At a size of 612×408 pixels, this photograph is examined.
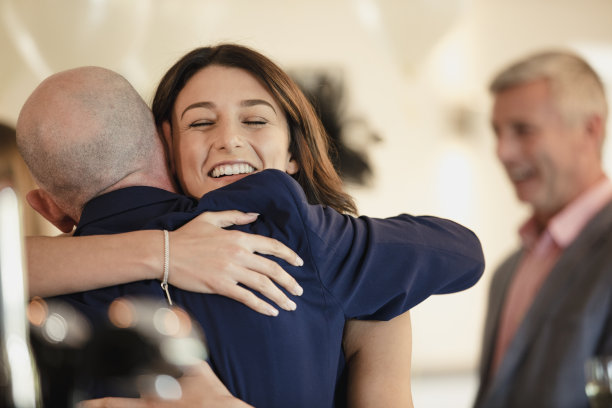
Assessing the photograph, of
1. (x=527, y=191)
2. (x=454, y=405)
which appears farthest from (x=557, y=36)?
(x=527, y=191)

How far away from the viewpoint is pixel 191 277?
2.61ft

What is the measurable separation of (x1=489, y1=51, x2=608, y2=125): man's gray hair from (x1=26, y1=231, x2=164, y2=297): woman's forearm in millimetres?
1229

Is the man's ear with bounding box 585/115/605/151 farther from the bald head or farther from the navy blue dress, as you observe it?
the bald head

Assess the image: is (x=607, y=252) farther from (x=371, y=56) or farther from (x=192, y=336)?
(x=371, y=56)

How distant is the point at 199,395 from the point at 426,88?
127 inches

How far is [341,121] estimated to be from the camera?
3541mm

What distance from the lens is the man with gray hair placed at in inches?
51.9

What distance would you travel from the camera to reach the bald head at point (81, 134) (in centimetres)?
84

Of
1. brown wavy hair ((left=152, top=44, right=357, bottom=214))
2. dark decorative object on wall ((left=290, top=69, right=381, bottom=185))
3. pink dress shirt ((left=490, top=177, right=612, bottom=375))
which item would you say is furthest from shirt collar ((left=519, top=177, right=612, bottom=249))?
dark decorative object on wall ((left=290, top=69, right=381, bottom=185))

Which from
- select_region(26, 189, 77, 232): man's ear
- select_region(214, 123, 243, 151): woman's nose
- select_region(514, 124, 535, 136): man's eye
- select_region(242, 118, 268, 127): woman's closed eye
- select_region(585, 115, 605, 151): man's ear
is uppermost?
select_region(514, 124, 535, 136): man's eye

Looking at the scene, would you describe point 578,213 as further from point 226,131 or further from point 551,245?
point 226,131

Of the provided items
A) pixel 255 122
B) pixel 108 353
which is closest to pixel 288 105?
pixel 255 122

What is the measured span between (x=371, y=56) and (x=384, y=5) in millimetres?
1009

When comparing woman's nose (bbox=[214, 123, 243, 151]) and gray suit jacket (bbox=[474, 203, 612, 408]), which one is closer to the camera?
woman's nose (bbox=[214, 123, 243, 151])
